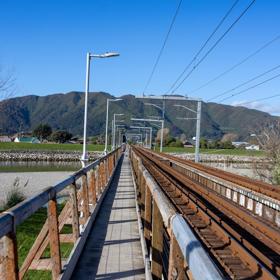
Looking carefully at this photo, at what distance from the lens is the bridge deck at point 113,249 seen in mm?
6266

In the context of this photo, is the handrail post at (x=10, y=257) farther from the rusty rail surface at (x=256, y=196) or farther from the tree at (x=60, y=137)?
the tree at (x=60, y=137)

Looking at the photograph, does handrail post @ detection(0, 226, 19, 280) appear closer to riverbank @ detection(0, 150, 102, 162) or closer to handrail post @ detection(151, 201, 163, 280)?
handrail post @ detection(151, 201, 163, 280)

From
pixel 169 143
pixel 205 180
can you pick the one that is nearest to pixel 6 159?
pixel 169 143

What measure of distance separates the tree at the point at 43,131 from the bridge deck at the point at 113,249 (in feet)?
551

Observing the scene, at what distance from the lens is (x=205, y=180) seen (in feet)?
63.6

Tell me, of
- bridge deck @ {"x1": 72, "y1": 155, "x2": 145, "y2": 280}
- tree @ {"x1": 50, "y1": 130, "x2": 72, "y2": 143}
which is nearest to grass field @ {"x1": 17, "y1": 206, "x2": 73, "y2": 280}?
bridge deck @ {"x1": 72, "y1": 155, "x2": 145, "y2": 280}

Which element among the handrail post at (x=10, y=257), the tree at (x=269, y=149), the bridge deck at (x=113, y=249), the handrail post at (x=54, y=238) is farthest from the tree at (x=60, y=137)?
the handrail post at (x=10, y=257)

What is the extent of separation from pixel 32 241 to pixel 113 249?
16.7 feet

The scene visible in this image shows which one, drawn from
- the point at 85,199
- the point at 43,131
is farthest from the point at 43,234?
the point at 43,131

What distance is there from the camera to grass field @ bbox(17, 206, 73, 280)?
307 inches

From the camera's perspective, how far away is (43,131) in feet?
580

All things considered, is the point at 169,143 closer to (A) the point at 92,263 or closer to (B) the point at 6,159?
(B) the point at 6,159

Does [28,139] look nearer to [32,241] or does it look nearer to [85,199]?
[32,241]

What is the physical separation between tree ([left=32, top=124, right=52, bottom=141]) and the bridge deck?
551 feet
